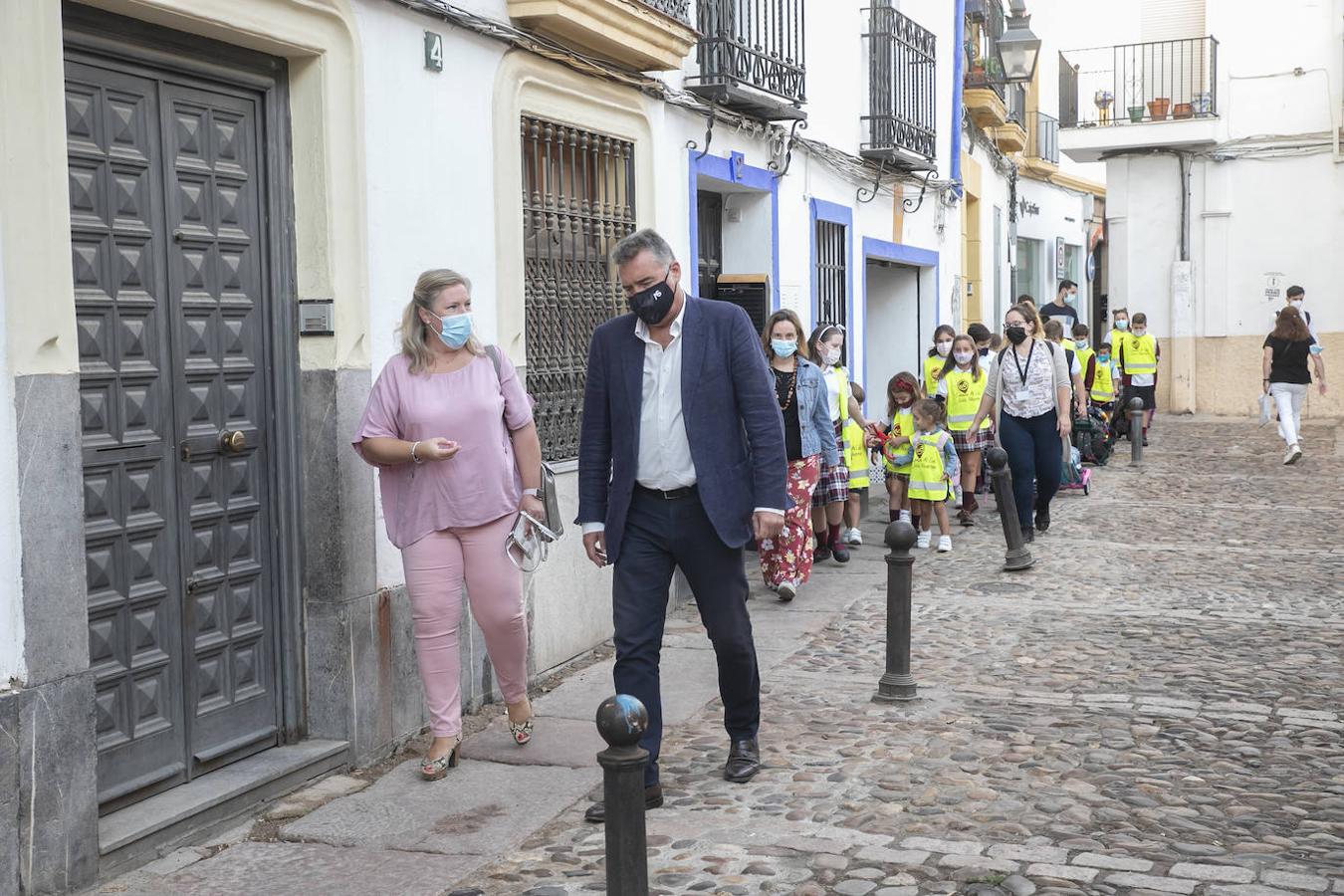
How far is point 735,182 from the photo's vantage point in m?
11.1

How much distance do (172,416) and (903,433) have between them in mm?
7141

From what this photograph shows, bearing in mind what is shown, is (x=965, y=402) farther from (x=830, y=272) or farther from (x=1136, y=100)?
(x=1136, y=100)

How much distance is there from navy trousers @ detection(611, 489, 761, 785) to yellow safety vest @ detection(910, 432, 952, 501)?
6.05 metres

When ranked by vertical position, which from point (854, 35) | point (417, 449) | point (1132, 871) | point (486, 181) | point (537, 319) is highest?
point (854, 35)

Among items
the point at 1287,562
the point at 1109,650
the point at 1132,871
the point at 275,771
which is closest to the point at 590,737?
the point at 275,771

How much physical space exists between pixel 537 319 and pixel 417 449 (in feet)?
8.51

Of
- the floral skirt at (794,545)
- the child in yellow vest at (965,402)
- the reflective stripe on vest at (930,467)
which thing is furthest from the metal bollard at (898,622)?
the child in yellow vest at (965,402)

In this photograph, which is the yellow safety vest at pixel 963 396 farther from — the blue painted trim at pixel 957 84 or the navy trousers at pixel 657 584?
the navy trousers at pixel 657 584

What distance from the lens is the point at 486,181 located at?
7250 millimetres

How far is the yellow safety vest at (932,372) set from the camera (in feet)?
45.3

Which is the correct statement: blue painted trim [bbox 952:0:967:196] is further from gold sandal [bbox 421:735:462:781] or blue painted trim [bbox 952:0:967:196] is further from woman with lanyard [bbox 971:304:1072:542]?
gold sandal [bbox 421:735:462:781]

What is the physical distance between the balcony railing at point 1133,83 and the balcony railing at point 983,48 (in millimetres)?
3730

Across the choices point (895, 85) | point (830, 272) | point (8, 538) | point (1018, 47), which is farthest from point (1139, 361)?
point (8, 538)

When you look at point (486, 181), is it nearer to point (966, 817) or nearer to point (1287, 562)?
point (966, 817)
